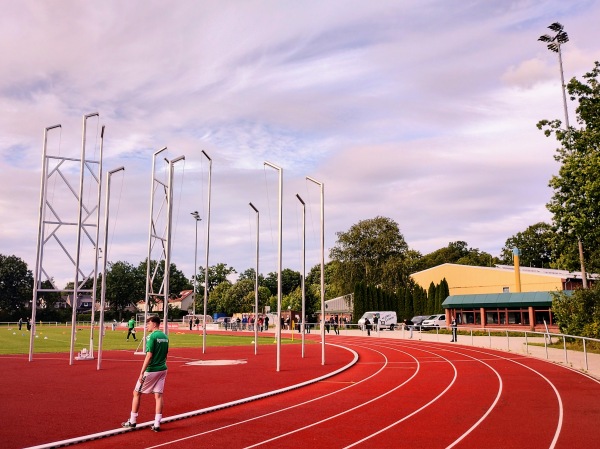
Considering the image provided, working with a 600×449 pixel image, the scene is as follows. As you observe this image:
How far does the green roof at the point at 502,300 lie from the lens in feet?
165

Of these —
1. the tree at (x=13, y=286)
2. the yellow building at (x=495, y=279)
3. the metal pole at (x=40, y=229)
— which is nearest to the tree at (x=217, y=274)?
the tree at (x=13, y=286)

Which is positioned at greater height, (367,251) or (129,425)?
(367,251)

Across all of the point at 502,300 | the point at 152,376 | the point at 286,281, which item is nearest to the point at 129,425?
the point at 152,376

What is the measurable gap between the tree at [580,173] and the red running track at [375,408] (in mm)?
8800

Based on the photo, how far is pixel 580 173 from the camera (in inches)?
1041

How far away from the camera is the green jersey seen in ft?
33.8

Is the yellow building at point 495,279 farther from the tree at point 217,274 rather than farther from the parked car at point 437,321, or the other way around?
the tree at point 217,274

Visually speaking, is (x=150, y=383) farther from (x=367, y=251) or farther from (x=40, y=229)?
(x=367, y=251)

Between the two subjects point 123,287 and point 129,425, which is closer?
point 129,425

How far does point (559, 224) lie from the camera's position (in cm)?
2912

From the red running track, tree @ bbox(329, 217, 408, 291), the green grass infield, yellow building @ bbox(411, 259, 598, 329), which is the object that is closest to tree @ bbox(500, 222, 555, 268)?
tree @ bbox(329, 217, 408, 291)

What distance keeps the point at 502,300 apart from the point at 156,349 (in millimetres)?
48792

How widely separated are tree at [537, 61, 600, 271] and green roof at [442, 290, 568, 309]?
21.1 metres

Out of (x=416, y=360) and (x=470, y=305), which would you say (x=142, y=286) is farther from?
(x=416, y=360)
